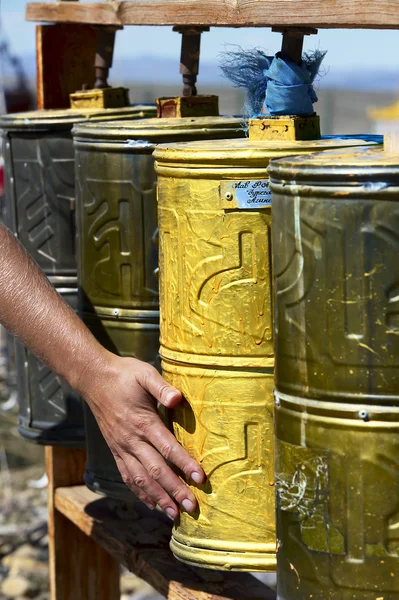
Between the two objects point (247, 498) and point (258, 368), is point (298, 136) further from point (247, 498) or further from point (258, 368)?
point (247, 498)

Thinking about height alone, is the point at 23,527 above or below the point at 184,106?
below

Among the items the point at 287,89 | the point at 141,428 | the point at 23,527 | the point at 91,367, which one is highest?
the point at 287,89

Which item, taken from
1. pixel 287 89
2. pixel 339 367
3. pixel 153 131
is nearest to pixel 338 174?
pixel 339 367

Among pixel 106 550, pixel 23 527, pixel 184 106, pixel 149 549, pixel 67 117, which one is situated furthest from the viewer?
pixel 23 527

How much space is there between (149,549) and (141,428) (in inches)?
29.5

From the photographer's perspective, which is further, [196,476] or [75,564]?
[75,564]

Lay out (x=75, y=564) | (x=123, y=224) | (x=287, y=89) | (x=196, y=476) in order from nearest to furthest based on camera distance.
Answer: (x=196, y=476), (x=287, y=89), (x=123, y=224), (x=75, y=564)

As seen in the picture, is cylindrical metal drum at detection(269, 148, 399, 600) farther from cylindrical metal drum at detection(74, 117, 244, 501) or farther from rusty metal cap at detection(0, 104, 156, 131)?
rusty metal cap at detection(0, 104, 156, 131)

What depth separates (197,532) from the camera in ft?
6.82

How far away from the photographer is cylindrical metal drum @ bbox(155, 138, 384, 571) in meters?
1.93

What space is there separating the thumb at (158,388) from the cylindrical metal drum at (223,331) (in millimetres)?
20

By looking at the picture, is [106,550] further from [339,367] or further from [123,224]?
[339,367]

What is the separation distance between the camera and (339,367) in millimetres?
1669

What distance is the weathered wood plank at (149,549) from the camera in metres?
2.44
